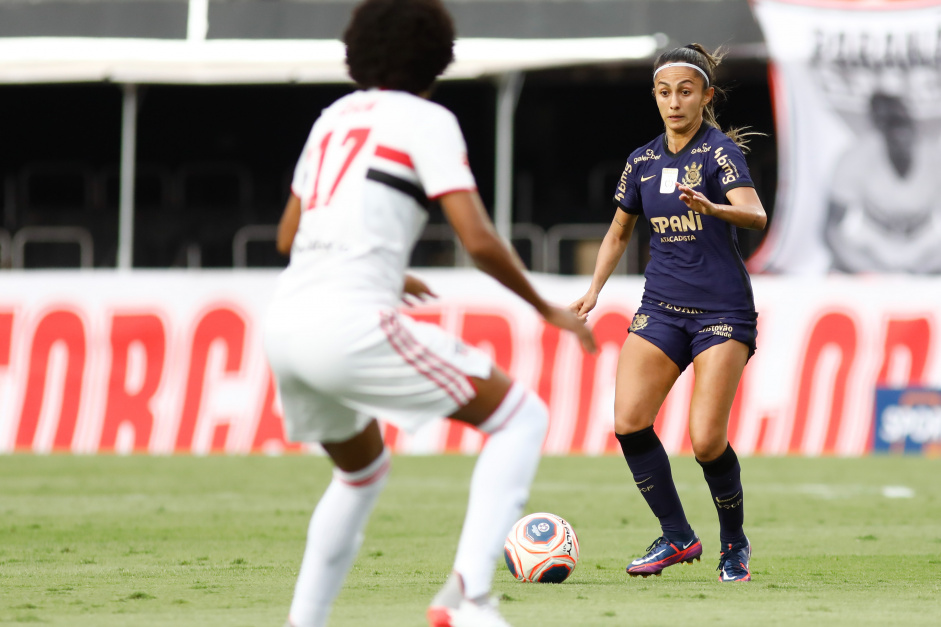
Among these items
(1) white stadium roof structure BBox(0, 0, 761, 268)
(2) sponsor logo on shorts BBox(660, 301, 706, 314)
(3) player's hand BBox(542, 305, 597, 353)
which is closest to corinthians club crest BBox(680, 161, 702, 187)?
(2) sponsor logo on shorts BBox(660, 301, 706, 314)

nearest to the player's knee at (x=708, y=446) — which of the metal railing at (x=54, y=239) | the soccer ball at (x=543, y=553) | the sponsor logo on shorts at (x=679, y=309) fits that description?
the sponsor logo on shorts at (x=679, y=309)

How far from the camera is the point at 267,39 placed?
58.3ft

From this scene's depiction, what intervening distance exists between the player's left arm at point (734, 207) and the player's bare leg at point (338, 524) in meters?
1.91

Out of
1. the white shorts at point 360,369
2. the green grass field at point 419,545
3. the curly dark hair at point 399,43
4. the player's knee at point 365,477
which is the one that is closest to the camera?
the white shorts at point 360,369

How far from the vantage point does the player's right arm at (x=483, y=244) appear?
4062 millimetres

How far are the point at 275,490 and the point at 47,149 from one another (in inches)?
550

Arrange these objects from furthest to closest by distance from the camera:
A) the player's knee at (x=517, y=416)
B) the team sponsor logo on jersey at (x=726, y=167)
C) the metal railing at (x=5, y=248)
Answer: the metal railing at (x=5, y=248)
the team sponsor logo on jersey at (x=726, y=167)
the player's knee at (x=517, y=416)

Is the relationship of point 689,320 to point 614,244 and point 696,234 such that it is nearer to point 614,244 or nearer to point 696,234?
point 696,234

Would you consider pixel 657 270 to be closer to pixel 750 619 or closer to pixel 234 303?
pixel 750 619

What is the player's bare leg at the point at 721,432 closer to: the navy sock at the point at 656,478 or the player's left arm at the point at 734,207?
the navy sock at the point at 656,478

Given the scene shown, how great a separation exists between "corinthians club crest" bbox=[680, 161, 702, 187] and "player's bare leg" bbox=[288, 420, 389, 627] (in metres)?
2.52

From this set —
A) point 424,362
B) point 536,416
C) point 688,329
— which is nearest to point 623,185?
point 688,329

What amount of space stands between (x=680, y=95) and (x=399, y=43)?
8.41ft

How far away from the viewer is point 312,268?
13.7 feet
